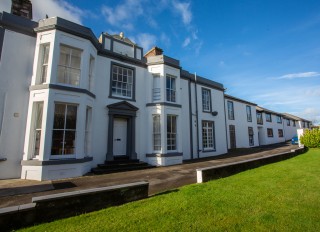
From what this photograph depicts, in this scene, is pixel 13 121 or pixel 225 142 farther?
pixel 225 142

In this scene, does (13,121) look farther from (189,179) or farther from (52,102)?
(189,179)

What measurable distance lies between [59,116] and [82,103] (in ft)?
4.02

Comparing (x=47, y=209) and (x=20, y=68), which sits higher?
(x=20, y=68)

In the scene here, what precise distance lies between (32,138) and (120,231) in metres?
7.24

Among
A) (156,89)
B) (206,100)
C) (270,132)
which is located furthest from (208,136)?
(270,132)

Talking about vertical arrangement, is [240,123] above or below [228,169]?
above

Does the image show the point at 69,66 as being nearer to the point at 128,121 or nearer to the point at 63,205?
the point at 128,121

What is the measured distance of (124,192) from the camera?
475 cm

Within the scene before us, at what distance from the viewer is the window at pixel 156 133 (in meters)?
11.9

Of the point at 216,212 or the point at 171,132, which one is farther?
the point at 171,132

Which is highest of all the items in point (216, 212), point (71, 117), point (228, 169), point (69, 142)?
point (71, 117)

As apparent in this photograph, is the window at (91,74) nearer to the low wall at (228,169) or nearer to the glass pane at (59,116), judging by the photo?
the glass pane at (59,116)

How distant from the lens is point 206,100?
16.7 metres

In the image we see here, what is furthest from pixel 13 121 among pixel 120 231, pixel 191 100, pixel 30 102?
pixel 191 100
